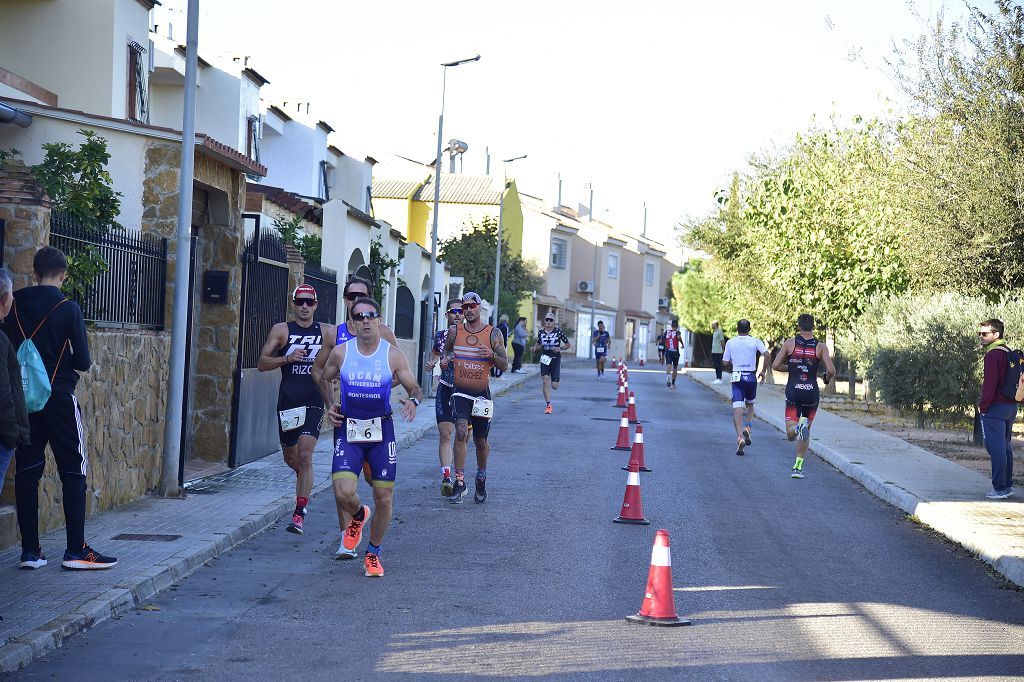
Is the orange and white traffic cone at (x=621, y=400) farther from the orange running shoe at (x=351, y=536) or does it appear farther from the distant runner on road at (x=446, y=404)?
the orange running shoe at (x=351, y=536)

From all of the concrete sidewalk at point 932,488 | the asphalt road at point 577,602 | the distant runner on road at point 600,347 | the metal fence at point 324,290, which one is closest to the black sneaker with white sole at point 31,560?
the asphalt road at point 577,602

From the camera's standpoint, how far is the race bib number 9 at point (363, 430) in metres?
8.23

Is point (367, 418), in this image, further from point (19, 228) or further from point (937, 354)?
point (937, 354)

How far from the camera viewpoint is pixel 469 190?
64.2 meters

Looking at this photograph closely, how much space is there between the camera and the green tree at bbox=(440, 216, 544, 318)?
54.4 m

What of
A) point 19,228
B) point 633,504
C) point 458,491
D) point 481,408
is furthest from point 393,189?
point 19,228

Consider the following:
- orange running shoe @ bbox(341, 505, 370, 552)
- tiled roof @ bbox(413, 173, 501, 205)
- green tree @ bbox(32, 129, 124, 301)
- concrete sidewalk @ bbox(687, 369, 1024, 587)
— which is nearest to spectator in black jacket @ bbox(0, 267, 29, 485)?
orange running shoe @ bbox(341, 505, 370, 552)

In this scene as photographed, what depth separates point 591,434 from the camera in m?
20.8

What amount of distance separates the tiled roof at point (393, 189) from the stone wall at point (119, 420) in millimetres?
42853

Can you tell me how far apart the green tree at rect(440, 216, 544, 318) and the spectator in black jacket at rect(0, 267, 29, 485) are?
150 feet

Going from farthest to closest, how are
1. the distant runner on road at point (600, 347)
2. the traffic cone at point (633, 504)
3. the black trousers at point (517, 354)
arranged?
1. the distant runner on road at point (600, 347)
2. the black trousers at point (517, 354)
3. the traffic cone at point (633, 504)

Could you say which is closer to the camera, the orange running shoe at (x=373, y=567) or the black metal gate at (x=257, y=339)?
the orange running shoe at (x=373, y=567)

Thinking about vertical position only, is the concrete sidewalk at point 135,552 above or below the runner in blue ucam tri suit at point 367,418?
below

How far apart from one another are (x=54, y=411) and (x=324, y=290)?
11640mm
